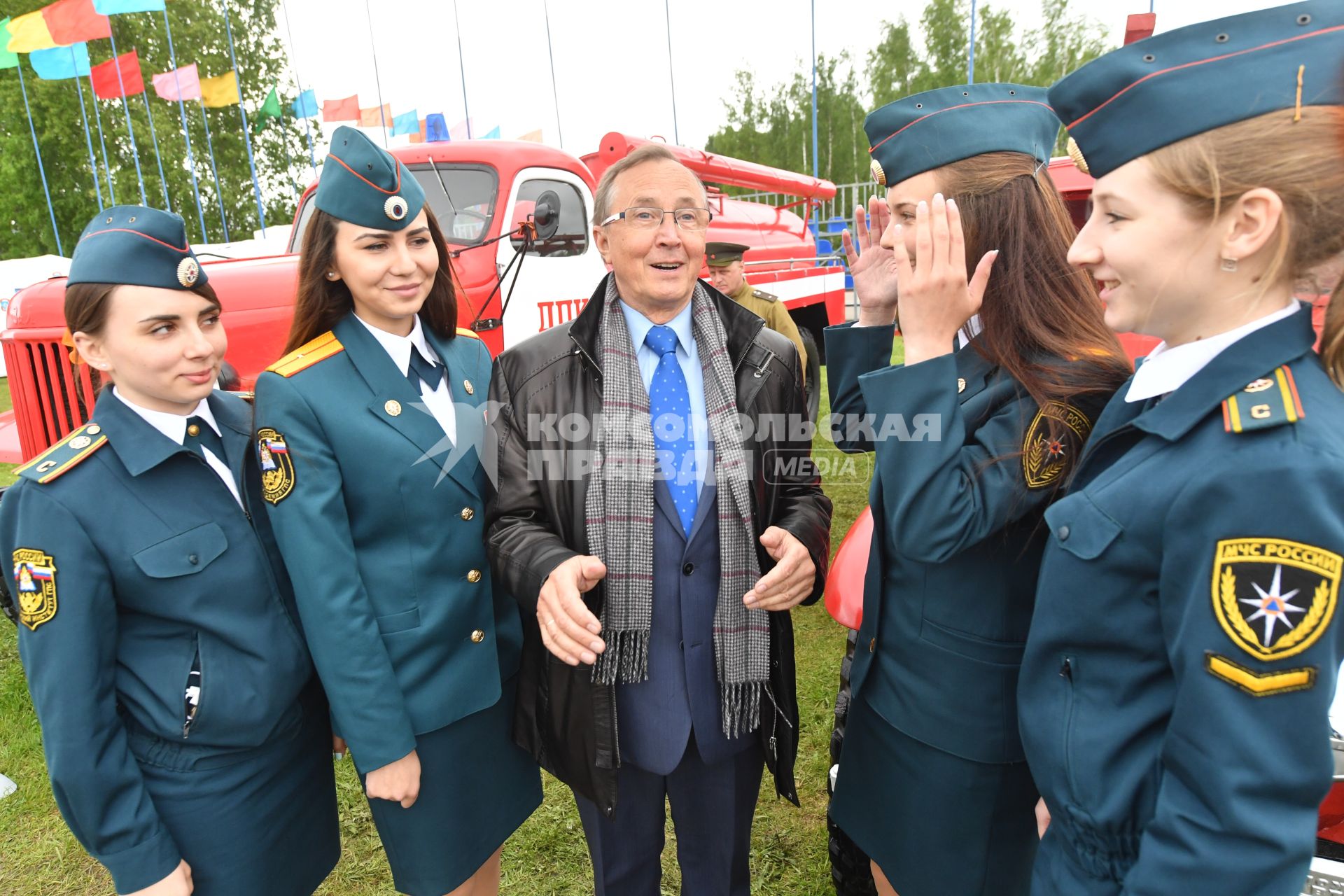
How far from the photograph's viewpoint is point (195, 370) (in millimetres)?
1549

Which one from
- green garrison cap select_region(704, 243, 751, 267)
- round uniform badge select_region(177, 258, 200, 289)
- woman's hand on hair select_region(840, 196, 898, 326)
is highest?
green garrison cap select_region(704, 243, 751, 267)

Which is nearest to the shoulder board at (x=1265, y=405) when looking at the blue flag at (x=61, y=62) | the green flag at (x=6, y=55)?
the blue flag at (x=61, y=62)

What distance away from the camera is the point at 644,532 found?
1576 millimetres

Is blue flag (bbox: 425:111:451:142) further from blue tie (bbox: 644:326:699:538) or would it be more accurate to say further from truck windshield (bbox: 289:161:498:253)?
blue tie (bbox: 644:326:699:538)

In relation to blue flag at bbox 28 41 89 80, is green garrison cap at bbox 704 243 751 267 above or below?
below

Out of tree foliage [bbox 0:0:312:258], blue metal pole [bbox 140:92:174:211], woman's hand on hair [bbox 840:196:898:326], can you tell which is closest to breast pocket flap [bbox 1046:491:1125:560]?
woman's hand on hair [bbox 840:196:898:326]

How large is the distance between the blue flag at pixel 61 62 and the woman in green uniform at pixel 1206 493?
20.0m

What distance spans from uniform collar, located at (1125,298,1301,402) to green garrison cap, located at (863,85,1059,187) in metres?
0.49

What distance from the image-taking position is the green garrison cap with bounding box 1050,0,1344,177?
833mm

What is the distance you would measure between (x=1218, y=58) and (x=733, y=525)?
1090 mm

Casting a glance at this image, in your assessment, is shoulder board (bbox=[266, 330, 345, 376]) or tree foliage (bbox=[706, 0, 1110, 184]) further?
tree foliage (bbox=[706, 0, 1110, 184])

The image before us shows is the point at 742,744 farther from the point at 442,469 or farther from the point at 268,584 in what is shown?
the point at 268,584

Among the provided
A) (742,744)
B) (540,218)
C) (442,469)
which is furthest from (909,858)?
(540,218)

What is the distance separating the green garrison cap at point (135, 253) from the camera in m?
1.50
